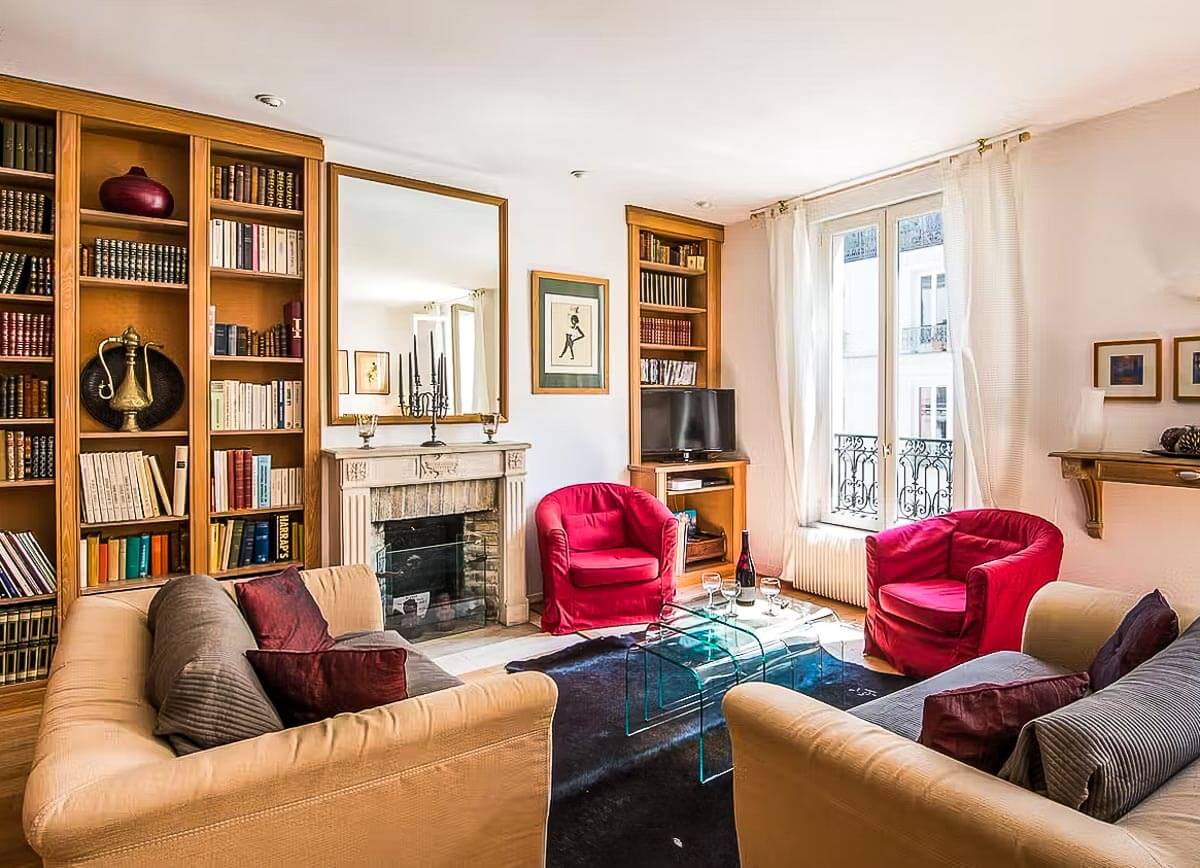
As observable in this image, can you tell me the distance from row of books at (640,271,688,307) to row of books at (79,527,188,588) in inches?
135

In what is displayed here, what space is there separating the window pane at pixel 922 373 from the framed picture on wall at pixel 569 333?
77.4 inches

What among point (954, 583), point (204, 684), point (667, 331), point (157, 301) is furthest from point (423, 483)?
point (954, 583)

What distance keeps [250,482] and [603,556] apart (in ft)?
6.76

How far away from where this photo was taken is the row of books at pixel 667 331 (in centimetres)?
548

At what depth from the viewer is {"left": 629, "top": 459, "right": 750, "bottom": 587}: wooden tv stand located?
16.9 ft

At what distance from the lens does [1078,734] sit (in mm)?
1314

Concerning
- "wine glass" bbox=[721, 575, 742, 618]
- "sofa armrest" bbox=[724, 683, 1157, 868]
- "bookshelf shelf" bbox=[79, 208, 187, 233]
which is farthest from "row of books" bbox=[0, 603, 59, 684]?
"sofa armrest" bbox=[724, 683, 1157, 868]

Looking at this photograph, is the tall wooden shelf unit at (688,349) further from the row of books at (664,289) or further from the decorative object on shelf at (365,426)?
the decorative object on shelf at (365,426)

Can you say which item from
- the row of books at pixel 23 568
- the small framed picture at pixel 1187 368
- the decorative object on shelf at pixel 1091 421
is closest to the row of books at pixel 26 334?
the row of books at pixel 23 568

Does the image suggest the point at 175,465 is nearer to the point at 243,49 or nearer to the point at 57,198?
the point at 57,198

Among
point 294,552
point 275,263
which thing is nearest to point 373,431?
point 294,552

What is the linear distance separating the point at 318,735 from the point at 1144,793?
1618mm

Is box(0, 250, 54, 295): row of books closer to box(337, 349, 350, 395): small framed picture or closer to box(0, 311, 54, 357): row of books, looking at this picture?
box(0, 311, 54, 357): row of books

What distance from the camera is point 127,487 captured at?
3516mm
